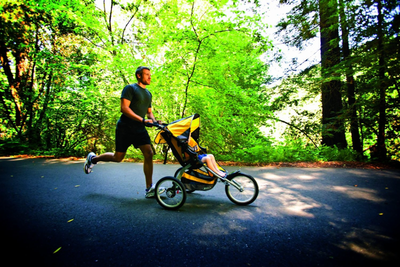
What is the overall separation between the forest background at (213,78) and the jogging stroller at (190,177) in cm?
406

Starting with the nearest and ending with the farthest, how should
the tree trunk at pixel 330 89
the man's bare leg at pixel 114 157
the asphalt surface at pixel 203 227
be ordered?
the asphalt surface at pixel 203 227 < the man's bare leg at pixel 114 157 < the tree trunk at pixel 330 89

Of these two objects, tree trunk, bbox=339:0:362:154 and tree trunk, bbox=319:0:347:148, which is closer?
tree trunk, bbox=339:0:362:154

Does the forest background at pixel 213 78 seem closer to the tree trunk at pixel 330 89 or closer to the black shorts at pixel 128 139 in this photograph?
the tree trunk at pixel 330 89

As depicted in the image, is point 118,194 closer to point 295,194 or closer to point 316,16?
point 295,194

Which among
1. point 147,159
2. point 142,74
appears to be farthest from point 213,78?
point 147,159

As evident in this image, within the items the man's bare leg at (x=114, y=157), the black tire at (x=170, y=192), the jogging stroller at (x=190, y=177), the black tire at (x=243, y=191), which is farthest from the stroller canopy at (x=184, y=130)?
the black tire at (x=243, y=191)

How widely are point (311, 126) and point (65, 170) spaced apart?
9.53 m

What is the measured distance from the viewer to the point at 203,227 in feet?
7.72

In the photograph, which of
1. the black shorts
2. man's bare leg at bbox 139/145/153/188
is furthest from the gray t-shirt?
man's bare leg at bbox 139/145/153/188

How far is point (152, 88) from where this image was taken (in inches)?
293

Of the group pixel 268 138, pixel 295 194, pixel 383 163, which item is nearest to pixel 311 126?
pixel 268 138

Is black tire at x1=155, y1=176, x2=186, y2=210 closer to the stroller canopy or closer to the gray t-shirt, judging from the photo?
the stroller canopy

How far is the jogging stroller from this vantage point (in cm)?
303

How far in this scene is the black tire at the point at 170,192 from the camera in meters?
2.92
